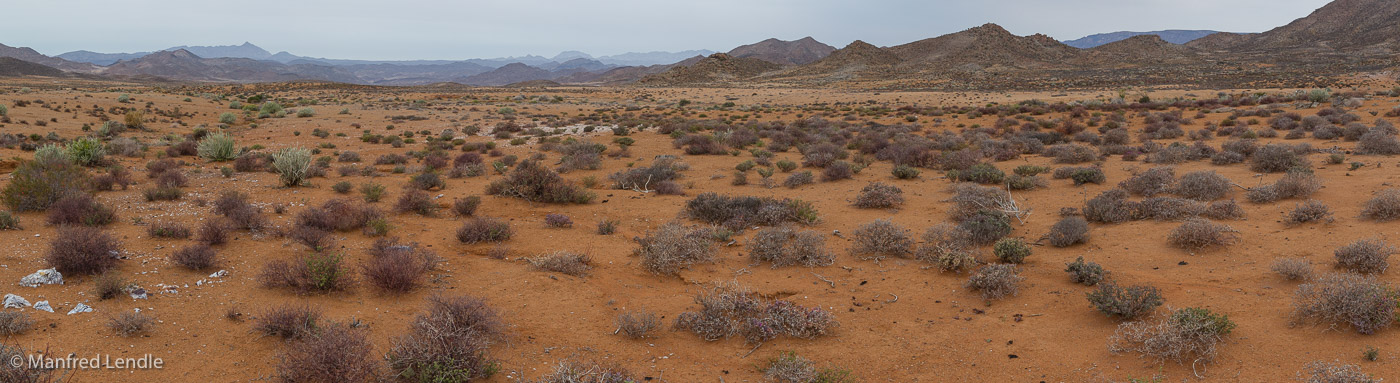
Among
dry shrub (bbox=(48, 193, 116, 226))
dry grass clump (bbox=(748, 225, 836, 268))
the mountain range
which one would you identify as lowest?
dry grass clump (bbox=(748, 225, 836, 268))

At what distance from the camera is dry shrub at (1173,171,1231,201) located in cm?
905

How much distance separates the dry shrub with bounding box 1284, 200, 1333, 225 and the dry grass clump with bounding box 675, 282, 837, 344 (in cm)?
634

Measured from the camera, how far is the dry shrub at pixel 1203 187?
9.05 metres

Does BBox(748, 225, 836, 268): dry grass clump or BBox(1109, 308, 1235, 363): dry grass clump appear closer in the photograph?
BBox(1109, 308, 1235, 363): dry grass clump

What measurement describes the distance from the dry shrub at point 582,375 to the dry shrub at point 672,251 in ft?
8.61

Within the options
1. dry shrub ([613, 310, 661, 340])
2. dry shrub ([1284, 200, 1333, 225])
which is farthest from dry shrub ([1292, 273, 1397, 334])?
dry shrub ([613, 310, 661, 340])

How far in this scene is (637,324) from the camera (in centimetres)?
530

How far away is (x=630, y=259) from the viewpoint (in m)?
7.61

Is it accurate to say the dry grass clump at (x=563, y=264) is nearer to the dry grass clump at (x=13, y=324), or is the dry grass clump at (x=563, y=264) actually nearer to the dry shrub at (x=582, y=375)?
the dry shrub at (x=582, y=375)

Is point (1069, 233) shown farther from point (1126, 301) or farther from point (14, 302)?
point (14, 302)

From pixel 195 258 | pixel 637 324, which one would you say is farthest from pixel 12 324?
pixel 637 324

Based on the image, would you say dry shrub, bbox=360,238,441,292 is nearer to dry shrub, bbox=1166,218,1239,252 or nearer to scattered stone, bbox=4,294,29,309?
scattered stone, bbox=4,294,29,309

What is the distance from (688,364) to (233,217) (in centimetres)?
657

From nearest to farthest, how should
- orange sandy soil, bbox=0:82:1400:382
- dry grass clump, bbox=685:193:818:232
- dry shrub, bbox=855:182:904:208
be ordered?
orange sandy soil, bbox=0:82:1400:382 < dry grass clump, bbox=685:193:818:232 < dry shrub, bbox=855:182:904:208
